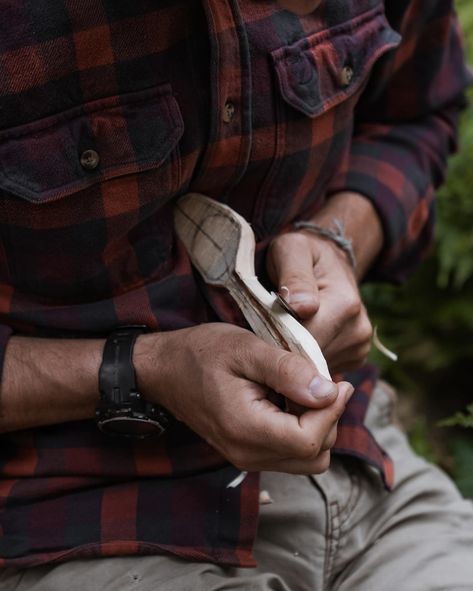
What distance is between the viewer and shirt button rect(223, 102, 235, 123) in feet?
3.77

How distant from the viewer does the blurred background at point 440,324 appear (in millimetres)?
2287

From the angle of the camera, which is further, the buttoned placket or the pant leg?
the pant leg

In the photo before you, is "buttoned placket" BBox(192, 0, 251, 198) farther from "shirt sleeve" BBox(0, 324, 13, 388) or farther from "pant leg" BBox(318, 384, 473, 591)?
"pant leg" BBox(318, 384, 473, 591)

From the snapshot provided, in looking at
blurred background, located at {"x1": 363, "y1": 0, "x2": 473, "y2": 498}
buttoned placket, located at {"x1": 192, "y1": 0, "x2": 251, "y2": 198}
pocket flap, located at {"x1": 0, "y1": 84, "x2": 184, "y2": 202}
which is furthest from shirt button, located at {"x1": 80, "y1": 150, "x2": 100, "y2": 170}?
blurred background, located at {"x1": 363, "y1": 0, "x2": 473, "y2": 498}

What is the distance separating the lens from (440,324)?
2.42 m

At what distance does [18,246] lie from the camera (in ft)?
3.66

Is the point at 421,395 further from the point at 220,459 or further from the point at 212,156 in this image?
the point at 212,156

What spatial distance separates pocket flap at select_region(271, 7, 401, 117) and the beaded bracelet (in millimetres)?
205

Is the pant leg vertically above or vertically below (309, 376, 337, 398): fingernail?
below

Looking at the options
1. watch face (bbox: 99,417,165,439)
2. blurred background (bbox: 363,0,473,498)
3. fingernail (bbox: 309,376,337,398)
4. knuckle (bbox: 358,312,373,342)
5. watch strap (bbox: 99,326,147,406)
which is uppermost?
fingernail (bbox: 309,376,337,398)

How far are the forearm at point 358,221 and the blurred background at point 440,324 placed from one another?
2.55 feet

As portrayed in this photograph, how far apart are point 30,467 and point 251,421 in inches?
17.7

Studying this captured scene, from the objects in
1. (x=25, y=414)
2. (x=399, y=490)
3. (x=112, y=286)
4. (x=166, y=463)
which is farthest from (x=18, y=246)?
(x=399, y=490)

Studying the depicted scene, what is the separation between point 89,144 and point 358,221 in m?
0.59
